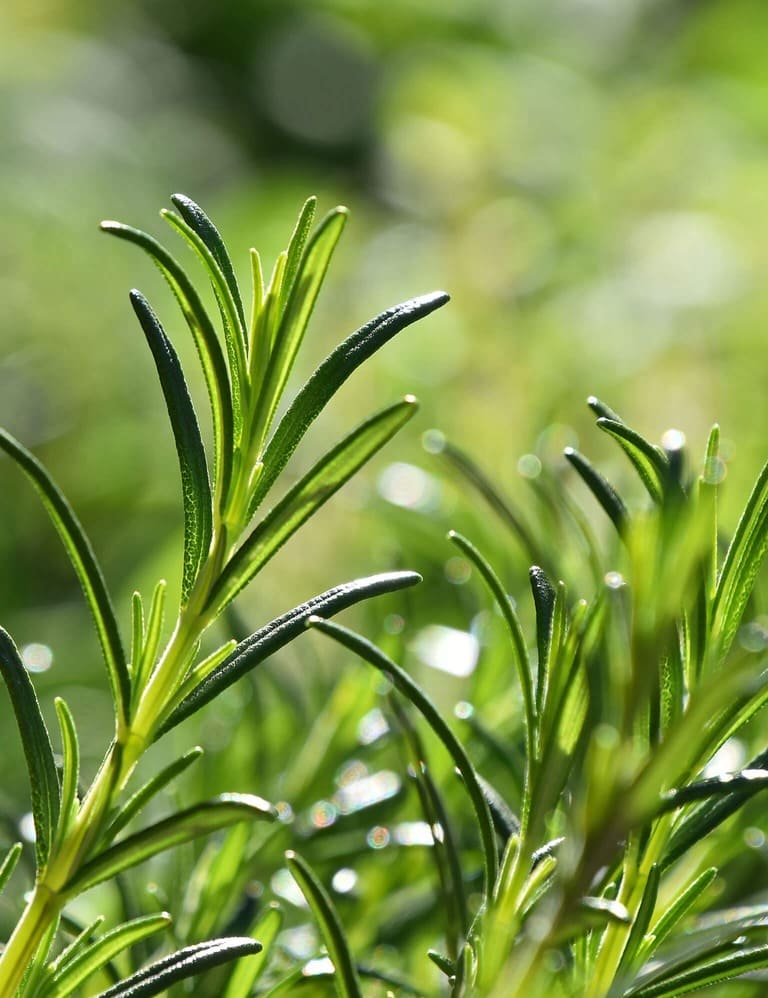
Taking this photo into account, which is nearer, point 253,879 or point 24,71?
point 253,879

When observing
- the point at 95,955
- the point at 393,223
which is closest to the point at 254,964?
the point at 95,955

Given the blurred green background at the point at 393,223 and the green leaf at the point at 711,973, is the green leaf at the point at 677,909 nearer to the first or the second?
the green leaf at the point at 711,973

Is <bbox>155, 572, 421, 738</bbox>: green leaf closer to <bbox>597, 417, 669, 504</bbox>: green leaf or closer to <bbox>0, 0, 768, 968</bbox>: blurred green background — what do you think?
<bbox>597, 417, 669, 504</bbox>: green leaf

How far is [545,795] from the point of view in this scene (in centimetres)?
11

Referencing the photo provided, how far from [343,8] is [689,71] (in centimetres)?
42

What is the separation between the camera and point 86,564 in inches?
4.6

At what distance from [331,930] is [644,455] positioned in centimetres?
6

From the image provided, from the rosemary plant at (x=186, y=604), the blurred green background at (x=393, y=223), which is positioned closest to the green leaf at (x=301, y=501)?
the rosemary plant at (x=186, y=604)

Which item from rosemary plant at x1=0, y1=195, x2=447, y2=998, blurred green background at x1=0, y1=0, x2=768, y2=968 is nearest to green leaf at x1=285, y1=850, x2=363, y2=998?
rosemary plant at x1=0, y1=195, x2=447, y2=998

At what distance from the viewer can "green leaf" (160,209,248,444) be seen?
125mm

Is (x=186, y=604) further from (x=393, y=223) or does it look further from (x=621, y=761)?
(x=393, y=223)

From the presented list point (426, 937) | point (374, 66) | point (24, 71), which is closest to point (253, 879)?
point (426, 937)

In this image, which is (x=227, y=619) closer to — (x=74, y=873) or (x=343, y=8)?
(x=74, y=873)

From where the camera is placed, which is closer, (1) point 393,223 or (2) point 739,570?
(2) point 739,570
